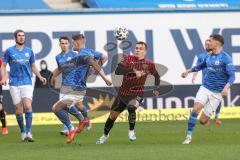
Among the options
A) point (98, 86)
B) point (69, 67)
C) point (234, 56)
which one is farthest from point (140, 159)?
point (234, 56)

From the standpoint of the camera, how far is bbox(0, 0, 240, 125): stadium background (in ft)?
82.7

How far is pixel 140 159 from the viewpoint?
13180 mm

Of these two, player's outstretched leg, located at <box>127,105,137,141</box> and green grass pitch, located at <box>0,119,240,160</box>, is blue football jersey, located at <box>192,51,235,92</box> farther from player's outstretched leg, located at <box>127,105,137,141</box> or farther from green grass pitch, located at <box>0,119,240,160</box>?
player's outstretched leg, located at <box>127,105,137,141</box>

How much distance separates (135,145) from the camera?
52.7ft

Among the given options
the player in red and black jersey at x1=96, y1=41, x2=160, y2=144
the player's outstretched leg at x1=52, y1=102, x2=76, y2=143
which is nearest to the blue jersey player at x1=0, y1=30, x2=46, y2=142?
the player's outstretched leg at x1=52, y1=102, x2=76, y2=143

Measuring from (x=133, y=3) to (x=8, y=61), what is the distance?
10.7 m

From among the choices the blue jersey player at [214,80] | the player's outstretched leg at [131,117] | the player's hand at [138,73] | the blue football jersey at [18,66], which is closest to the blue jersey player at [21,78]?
the blue football jersey at [18,66]

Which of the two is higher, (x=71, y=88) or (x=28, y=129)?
(x=71, y=88)

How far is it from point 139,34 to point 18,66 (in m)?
8.80

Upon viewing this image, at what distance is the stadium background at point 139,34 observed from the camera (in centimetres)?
2520

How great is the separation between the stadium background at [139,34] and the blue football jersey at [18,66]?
7.08 m

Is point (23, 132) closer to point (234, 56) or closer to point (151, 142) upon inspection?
point (151, 142)

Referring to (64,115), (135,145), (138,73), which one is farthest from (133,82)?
(64,115)

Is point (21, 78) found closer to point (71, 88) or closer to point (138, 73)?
point (71, 88)
